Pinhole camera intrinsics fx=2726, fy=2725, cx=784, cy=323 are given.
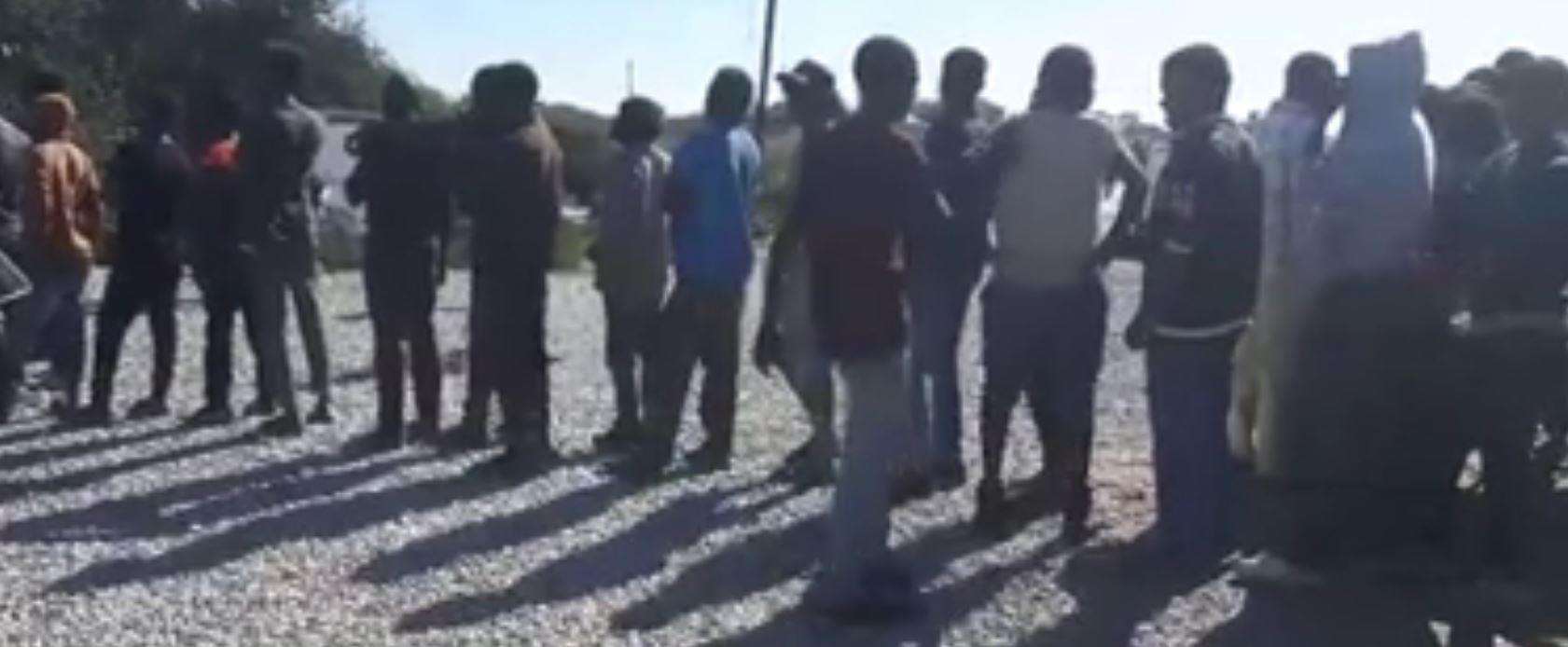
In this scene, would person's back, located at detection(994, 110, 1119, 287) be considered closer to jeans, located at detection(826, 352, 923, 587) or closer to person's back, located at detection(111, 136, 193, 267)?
jeans, located at detection(826, 352, 923, 587)

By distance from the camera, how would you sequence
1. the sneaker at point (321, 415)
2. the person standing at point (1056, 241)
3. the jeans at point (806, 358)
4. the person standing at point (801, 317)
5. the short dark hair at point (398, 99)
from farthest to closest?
1. the sneaker at point (321, 415)
2. the short dark hair at point (398, 99)
3. the person standing at point (1056, 241)
4. the jeans at point (806, 358)
5. the person standing at point (801, 317)

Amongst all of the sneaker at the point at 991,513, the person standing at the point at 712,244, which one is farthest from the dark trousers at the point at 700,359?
the sneaker at the point at 991,513

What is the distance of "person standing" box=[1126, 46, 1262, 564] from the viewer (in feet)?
30.8

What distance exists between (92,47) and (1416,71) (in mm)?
34777

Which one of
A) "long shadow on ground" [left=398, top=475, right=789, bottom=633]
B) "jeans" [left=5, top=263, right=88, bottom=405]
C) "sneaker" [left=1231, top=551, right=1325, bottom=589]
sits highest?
"jeans" [left=5, top=263, right=88, bottom=405]

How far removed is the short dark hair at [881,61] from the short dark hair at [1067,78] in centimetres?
98

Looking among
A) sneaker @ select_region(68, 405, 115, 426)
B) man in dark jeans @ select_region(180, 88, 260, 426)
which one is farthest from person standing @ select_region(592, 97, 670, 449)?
sneaker @ select_region(68, 405, 115, 426)

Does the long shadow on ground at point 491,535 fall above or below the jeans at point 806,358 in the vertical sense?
below

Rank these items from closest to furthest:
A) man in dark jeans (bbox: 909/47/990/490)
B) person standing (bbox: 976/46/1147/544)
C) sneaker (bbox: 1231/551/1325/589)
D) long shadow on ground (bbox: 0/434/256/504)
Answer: sneaker (bbox: 1231/551/1325/589) < person standing (bbox: 976/46/1147/544) < man in dark jeans (bbox: 909/47/990/490) < long shadow on ground (bbox: 0/434/256/504)

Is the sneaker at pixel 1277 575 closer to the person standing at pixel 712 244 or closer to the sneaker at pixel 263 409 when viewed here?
the person standing at pixel 712 244

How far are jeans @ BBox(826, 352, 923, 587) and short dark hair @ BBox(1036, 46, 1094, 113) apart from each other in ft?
4.79

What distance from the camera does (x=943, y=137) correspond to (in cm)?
1086

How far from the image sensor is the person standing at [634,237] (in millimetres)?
12016

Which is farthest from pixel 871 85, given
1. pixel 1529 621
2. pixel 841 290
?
pixel 1529 621
